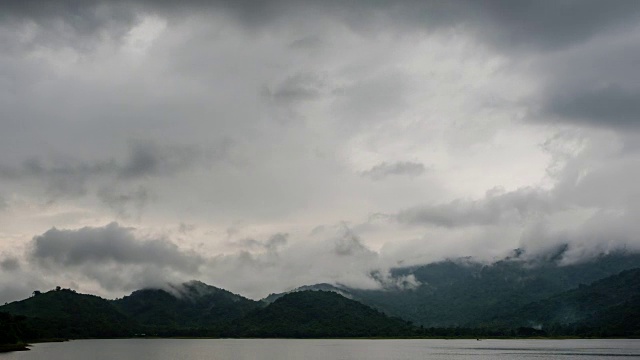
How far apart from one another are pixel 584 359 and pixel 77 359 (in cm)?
12517

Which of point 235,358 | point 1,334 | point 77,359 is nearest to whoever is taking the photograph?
point 77,359

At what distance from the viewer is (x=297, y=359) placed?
505ft

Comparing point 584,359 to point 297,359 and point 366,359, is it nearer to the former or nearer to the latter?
point 366,359

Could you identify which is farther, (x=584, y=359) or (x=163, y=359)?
(x=163, y=359)

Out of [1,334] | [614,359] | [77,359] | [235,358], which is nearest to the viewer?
[614,359]

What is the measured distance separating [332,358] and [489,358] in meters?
41.4

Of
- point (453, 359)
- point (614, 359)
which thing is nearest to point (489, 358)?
point (453, 359)

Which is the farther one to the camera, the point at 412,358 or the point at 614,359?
the point at 412,358

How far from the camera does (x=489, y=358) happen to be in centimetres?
15688

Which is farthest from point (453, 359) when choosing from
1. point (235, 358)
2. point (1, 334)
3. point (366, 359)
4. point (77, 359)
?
point (1, 334)

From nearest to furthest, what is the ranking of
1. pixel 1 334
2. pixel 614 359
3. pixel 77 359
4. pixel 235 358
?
1. pixel 614 359
2. pixel 77 359
3. pixel 235 358
4. pixel 1 334

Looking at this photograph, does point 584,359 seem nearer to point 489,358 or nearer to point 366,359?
point 489,358

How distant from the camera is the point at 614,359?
13962 cm

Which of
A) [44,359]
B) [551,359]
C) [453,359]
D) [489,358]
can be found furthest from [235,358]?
[551,359]
